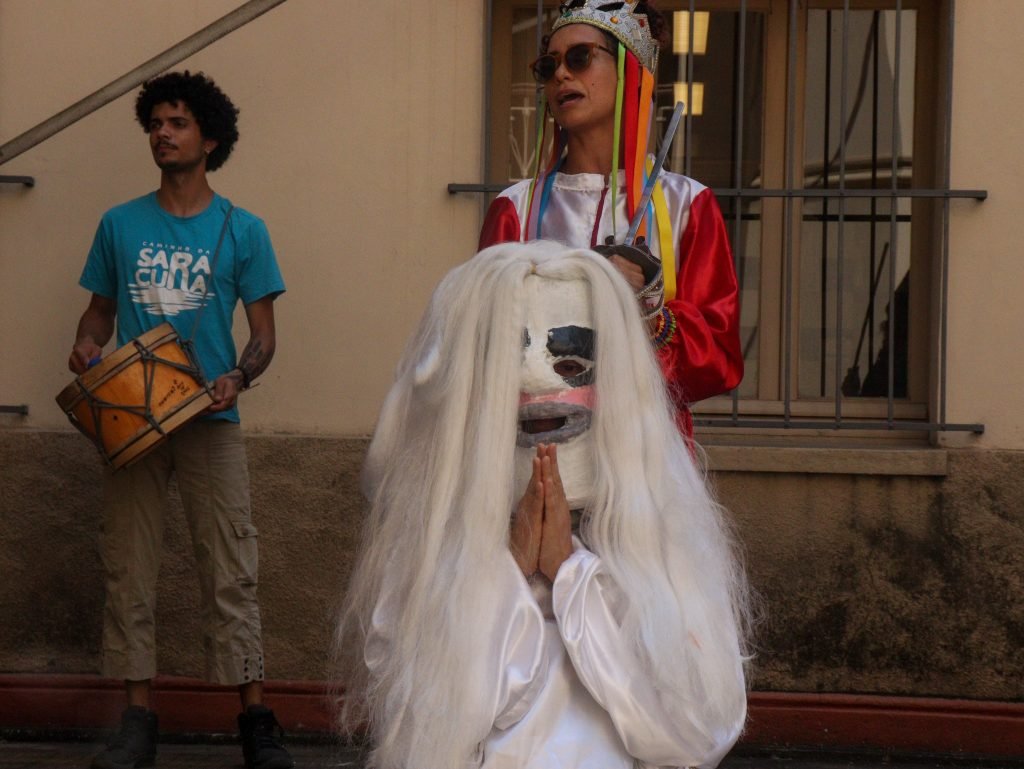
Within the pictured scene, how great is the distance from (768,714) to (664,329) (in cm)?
276

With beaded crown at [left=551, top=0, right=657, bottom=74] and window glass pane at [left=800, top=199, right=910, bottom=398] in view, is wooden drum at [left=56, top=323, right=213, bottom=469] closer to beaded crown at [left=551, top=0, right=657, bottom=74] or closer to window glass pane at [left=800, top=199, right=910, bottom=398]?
beaded crown at [left=551, top=0, right=657, bottom=74]

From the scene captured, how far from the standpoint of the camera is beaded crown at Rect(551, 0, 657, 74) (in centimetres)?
361

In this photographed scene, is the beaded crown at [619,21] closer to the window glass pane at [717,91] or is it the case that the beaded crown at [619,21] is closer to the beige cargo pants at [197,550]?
the beige cargo pants at [197,550]

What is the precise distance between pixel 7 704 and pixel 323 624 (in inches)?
43.6

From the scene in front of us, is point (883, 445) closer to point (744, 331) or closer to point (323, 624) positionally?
→ point (744, 331)

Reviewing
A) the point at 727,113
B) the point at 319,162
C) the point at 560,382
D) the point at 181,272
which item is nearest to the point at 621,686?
the point at 560,382

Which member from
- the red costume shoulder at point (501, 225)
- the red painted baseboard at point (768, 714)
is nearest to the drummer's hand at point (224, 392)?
the red painted baseboard at point (768, 714)

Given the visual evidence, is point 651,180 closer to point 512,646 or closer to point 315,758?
point 512,646

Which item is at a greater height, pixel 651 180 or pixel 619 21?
pixel 619 21

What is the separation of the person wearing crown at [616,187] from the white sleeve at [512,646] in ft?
2.34

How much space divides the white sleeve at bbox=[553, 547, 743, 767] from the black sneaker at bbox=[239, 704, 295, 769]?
2.33 meters

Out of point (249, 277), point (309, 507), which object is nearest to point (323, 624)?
point (309, 507)

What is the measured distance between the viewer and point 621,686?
2.85 m

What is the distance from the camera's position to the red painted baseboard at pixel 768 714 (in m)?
5.65
